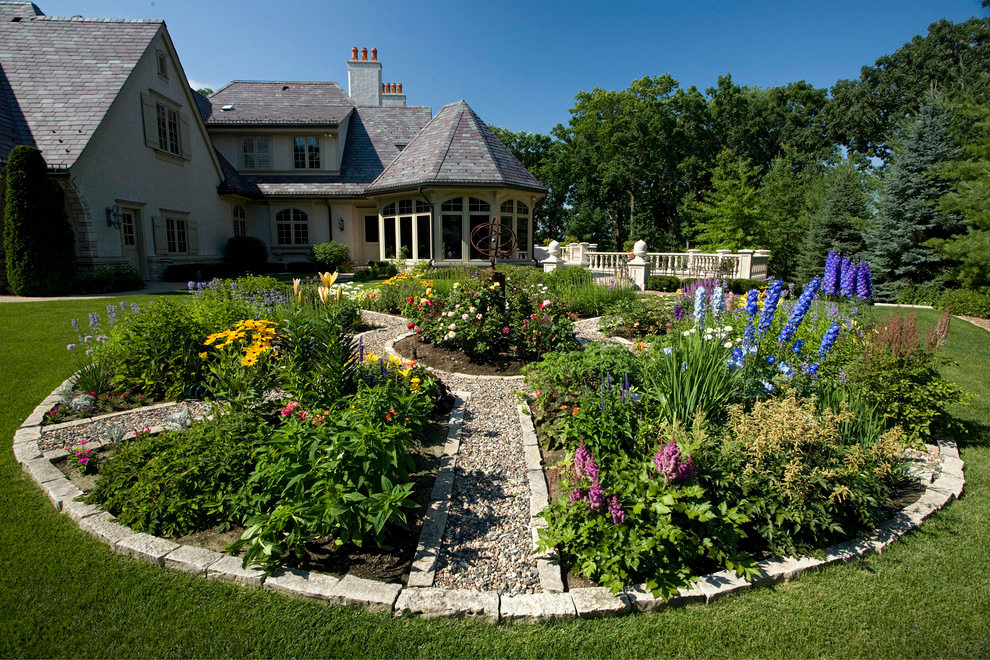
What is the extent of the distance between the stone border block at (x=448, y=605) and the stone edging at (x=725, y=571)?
0.28 meters

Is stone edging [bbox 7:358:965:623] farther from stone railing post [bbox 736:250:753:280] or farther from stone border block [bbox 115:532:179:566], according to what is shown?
stone railing post [bbox 736:250:753:280]

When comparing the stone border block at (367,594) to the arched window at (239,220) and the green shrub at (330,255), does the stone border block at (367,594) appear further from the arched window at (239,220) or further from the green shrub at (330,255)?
the arched window at (239,220)

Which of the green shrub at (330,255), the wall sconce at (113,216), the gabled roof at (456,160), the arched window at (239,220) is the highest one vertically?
the gabled roof at (456,160)

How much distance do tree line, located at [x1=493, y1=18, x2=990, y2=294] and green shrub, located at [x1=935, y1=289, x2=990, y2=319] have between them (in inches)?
271

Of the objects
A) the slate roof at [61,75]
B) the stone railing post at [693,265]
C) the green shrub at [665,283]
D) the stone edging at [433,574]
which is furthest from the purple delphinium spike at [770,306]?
the slate roof at [61,75]

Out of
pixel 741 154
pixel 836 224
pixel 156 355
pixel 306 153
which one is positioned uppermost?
pixel 741 154

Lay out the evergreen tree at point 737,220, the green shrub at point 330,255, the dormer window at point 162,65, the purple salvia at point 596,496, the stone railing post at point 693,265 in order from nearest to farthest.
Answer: the purple salvia at point 596,496 → the dormer window at point 162,65 → the stone railing post at point 693,265 → the green shrub at point 330,255 → the evergreen tree at point 737,220

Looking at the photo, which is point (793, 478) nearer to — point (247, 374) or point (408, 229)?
point (247, 374)

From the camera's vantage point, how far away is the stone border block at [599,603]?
241 cm

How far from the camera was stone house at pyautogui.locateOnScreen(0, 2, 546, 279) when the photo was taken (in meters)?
13.7

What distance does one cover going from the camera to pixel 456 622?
2.39 m

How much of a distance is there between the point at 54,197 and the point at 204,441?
13410 millimetres

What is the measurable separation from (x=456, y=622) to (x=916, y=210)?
18.9m

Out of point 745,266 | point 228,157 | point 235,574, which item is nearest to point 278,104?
point 228,157
